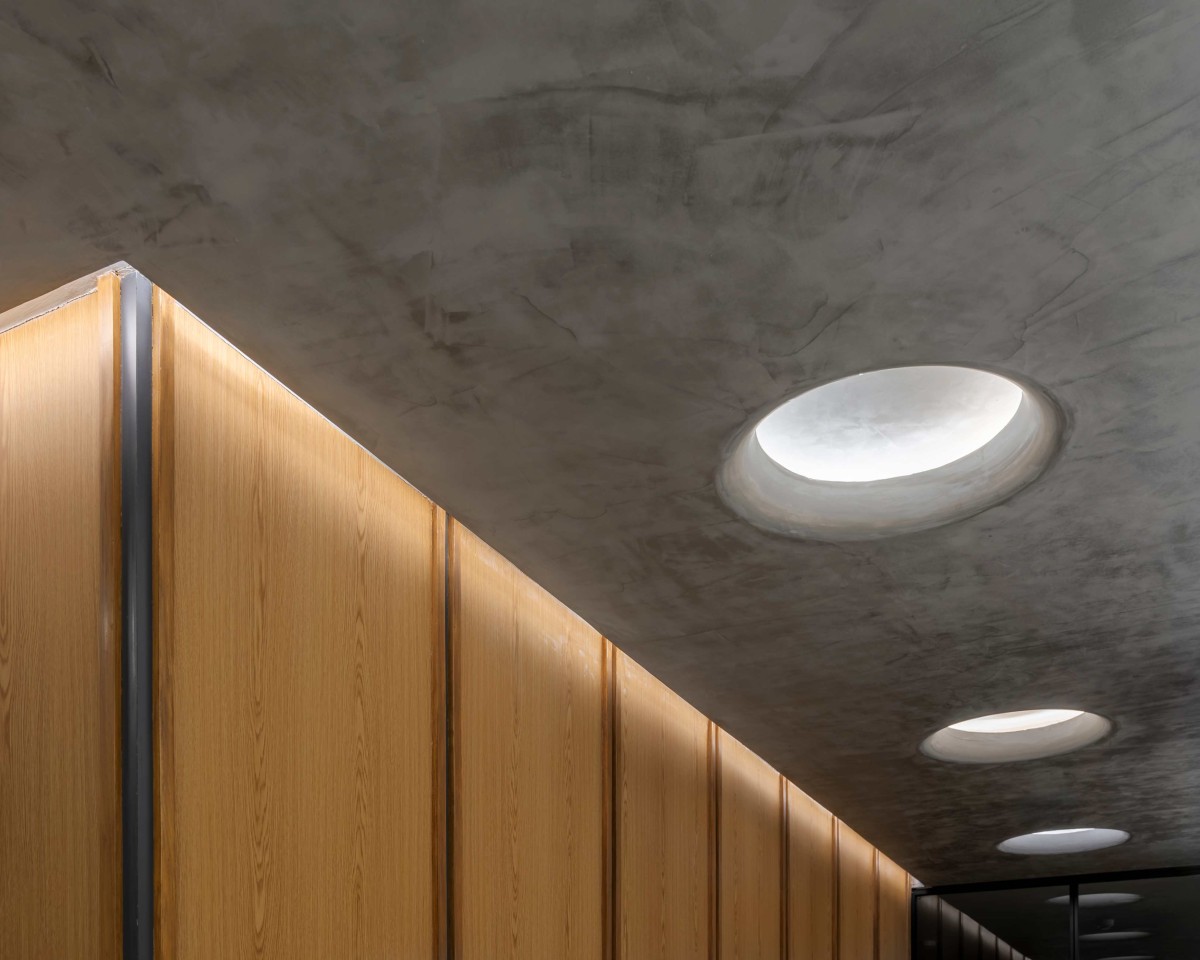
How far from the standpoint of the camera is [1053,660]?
23.5 feet

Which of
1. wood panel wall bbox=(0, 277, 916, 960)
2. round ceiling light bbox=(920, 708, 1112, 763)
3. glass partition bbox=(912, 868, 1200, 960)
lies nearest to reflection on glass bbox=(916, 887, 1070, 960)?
glass partition bbox=(912, 868, 1200, 960)

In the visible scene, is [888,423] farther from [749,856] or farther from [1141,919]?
[1141,919]

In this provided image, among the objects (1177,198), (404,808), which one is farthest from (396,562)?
(1177,198)

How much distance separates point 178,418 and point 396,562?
4.37ft

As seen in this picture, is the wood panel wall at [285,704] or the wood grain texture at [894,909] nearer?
the wood panel wall at [285,704]

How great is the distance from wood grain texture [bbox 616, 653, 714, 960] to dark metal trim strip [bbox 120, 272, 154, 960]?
349 cm

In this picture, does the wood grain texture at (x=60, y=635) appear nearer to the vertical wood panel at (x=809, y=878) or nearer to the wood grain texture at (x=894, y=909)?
the vertical wood panel at (x=809, y=878)

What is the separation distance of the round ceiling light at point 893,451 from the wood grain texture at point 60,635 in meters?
2.36

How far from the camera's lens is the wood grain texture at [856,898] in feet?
34.3

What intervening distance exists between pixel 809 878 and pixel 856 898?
125 centimetres

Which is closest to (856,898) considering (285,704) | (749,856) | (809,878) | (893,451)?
(809,878)

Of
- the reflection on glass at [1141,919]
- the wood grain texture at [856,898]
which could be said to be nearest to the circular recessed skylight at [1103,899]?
the reflection on glass at [1141,919]

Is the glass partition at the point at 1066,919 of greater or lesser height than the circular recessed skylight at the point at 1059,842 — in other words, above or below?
below

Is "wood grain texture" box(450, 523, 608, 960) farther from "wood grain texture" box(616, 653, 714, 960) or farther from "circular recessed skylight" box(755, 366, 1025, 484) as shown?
"circular recessed skylight" box(755, 366, 1025, 484)
